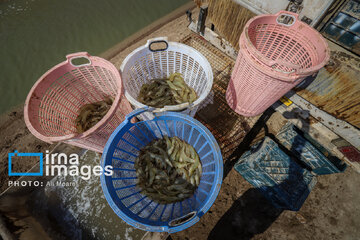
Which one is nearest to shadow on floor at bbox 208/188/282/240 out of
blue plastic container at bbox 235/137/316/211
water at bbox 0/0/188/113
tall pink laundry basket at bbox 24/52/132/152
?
blue plastic container at bbox 235/137/316/211

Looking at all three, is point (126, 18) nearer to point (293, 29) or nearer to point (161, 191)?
point (293, 29)

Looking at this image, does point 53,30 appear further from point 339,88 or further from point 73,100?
point 339,88

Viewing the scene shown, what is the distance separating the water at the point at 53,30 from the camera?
18.5ft

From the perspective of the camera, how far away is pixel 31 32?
629cm

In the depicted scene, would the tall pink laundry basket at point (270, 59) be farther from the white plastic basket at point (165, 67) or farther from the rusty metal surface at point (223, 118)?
the white plastic basket at point (165, 67)

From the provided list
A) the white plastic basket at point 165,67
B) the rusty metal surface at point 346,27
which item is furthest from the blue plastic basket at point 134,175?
the rusty metal surface at point 346,27

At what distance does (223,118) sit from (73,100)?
2.95 meters

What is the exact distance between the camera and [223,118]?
3.60 m

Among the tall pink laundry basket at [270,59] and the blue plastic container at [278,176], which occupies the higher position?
the tall pink laundry basket at [270,59]

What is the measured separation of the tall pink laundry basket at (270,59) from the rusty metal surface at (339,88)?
23.1 inches

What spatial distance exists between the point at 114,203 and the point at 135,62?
2.08m

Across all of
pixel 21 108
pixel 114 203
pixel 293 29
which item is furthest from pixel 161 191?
pixel 21 108

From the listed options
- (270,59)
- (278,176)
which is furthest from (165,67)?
(278,176)

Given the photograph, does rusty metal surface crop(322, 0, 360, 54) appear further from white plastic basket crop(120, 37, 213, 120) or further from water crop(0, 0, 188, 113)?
water crop(0, 0, 188, 113)
